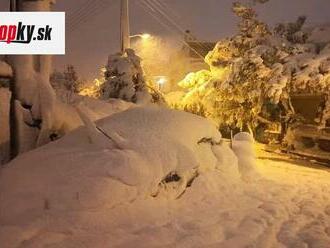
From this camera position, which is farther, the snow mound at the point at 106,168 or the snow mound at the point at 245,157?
the snow mound at the point at 245,157

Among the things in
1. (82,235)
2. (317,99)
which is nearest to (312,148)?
(317,99)

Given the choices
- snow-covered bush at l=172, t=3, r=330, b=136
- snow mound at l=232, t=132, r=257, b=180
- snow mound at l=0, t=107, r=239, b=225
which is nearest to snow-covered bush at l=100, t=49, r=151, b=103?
snow-covered bush at l=172, t=3, r=330, b=136

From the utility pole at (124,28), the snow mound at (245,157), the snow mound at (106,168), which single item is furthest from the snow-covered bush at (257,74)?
the snow mound at (106,168)

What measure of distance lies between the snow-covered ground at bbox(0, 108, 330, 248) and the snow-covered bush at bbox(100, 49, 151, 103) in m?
6.51

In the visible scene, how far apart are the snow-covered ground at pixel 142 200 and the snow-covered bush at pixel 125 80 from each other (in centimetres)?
651

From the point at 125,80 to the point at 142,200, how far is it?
29.0 ft

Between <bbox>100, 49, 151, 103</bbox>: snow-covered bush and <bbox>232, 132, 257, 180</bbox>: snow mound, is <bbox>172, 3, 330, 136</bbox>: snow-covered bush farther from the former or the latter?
<bbox>232, 132, 257, 180</bbox>: snow mound

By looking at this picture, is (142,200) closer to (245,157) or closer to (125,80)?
(245,157)

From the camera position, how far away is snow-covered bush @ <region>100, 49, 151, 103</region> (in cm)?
1422

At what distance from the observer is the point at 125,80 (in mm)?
14234

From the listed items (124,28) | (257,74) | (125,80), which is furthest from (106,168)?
(124,28)

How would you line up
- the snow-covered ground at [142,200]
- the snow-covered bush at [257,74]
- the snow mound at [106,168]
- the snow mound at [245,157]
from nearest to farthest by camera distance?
the snow-covered ground at [142,200] < the snow mound at [106,168] < the snow mound at [245,157] < the snow-covered bush at [257,74]

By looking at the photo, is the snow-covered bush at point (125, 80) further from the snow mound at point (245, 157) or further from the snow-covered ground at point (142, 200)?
the snow-covered ground at point (142, 200)

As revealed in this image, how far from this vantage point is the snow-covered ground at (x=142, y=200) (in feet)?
16.1
